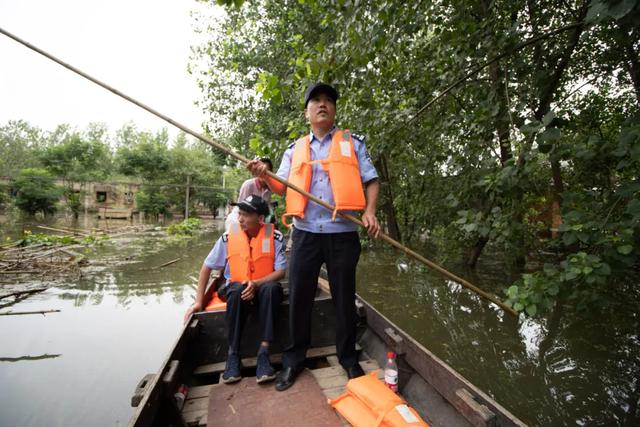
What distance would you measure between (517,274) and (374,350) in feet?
20.1

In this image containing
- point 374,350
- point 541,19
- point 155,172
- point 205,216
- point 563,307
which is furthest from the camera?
point 205,216

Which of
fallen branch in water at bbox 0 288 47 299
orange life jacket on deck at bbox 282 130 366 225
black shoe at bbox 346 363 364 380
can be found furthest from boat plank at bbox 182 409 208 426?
fallen branch in water at bbox 0 288 47 299

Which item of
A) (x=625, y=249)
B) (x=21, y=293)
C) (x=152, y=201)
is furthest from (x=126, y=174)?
(x=625, y=249)

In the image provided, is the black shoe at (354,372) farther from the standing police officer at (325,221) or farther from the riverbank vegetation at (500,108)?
the riverbank vegetation at (500,108)

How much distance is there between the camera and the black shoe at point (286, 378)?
6.57 feet

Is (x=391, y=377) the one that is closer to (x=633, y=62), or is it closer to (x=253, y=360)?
(x=253, y=360)

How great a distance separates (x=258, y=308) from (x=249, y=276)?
0.25 m

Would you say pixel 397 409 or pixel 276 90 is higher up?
pixel 276 90

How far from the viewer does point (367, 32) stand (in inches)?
109

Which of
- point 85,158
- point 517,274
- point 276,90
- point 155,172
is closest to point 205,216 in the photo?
point 155,172

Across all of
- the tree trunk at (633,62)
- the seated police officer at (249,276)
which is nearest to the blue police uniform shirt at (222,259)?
the seated police officer at (249,276)

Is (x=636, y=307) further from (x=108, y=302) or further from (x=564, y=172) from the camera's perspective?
(x=108, y=302)

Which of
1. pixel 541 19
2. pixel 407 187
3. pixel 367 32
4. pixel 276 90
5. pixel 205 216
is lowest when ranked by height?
pixel 205 216

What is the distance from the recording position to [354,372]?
212 cm
